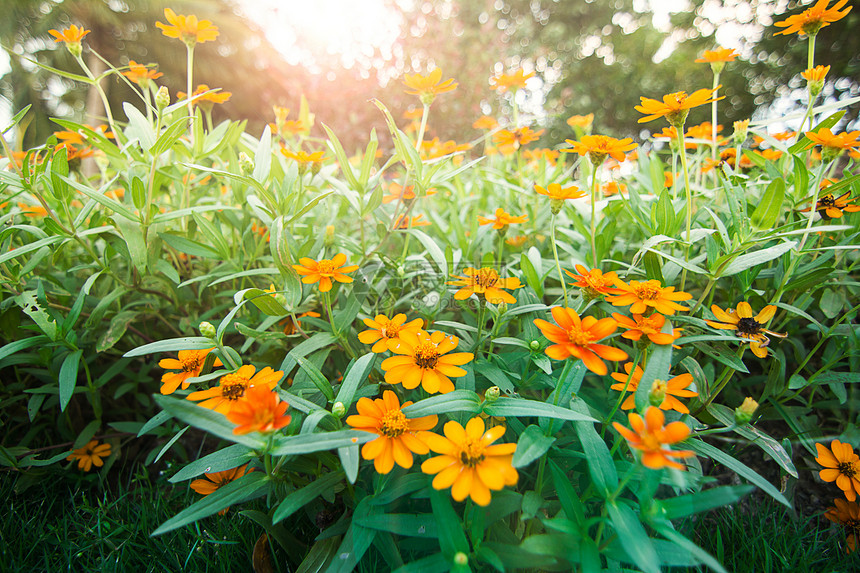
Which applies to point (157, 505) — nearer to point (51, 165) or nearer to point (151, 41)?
point (51, 165)

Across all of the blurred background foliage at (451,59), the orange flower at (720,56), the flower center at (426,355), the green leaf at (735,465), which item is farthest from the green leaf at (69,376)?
the blurred background foliage at (451,59)

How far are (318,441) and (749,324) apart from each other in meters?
0.87

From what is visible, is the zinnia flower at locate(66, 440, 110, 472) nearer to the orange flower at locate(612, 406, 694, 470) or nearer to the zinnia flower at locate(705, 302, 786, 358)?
the orange flower at locate(612, 406, 694, 470)

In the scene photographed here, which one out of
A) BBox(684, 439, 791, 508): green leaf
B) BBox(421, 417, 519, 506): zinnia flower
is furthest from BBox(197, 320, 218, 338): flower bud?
BBox(684, 439, 791, 508): green leaf

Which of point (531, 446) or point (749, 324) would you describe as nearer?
point (531, 446)

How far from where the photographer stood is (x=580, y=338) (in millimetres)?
700

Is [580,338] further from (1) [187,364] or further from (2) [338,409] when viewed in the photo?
(1) [187,364]

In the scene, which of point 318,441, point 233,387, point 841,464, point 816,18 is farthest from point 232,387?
point 816,18

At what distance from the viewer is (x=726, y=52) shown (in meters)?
1.18

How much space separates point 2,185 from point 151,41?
10.8m

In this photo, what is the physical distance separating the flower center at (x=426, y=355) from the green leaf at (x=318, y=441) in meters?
0.18

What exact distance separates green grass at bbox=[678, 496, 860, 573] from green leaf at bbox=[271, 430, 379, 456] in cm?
69

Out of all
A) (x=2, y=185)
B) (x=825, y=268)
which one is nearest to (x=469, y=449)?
(x=825, y=268)

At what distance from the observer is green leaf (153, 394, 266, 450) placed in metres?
0.59
